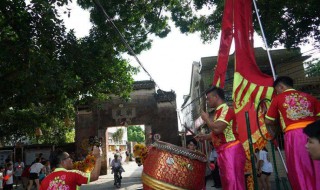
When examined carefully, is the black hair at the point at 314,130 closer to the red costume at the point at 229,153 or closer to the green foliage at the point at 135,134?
the red costume at the point at 229,153

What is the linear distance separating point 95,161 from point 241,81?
9.30ft

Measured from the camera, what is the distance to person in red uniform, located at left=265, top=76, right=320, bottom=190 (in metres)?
3.38

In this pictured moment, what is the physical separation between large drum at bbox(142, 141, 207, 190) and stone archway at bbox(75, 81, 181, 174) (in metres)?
17.5

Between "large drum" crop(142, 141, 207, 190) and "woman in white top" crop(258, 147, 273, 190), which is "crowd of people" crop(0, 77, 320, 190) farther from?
"woman in white top" crop(258, 147, 273, 190)

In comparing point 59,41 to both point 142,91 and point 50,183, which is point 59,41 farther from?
point 142,91

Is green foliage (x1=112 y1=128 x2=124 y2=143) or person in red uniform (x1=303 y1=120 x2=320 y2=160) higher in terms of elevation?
person in red uniform (x1=303 y1=120 x2=320 y2=160)

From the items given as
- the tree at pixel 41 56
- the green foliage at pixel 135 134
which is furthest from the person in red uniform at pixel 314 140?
the green foliage at pixel 135 134

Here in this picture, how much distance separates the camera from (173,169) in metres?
3.83

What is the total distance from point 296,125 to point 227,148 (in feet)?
3.02

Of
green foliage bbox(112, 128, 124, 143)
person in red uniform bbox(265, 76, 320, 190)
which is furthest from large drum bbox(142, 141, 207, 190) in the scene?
green foliage bbox(112, 128, 124, 143)

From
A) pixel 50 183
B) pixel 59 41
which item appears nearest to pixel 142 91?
pixel 59 41

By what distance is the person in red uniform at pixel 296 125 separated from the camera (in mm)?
3381

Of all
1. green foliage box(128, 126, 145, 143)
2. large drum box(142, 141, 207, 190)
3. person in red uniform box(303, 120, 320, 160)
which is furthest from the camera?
green foliage box(128, 126, 145, 143)

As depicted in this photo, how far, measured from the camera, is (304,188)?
3373 millimetres
